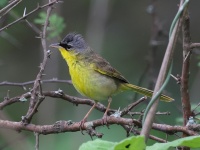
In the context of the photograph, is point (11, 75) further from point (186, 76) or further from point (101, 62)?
point (186, 76)

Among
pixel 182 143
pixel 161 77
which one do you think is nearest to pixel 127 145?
pixel 182 143

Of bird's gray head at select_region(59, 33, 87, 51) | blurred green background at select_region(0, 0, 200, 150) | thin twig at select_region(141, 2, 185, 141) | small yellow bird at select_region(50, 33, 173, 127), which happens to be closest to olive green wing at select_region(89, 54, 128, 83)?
small yellow bird at select_region(50, 33, 173, 127)

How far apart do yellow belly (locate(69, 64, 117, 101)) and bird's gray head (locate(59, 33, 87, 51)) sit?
0.17 meters

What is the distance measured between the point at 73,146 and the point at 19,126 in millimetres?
2196

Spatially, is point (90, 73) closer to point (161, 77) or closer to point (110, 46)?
point (161, 77)

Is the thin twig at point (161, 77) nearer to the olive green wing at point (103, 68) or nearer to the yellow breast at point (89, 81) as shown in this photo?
the yellow breast at point (89, 81)

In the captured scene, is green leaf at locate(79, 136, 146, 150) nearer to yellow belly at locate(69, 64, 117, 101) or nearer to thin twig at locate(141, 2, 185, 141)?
thin twig at locate(141, 2, 185, 141)

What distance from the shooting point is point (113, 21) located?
28.5 ft

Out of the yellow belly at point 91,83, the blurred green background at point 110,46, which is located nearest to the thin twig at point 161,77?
the yellow belly at point 91,83

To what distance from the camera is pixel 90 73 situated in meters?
4.57

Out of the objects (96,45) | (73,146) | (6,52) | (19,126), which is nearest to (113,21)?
(6,52)

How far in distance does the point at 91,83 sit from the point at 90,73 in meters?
0.13

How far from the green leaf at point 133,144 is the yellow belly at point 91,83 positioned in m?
2.58

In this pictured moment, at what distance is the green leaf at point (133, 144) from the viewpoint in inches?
68.9
